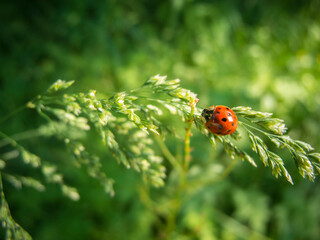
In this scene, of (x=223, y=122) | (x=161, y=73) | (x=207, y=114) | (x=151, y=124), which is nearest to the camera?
(x=151, y=124)

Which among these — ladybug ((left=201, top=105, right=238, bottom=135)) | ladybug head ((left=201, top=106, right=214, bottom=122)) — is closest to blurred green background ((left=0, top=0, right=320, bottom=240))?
ladybug head ((left=201, top=106, right=214, bottom=122))

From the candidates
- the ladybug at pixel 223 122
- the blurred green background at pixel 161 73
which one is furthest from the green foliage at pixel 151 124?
the blurred green background at pixel 161 73

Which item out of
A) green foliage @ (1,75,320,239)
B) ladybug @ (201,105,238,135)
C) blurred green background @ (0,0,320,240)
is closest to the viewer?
green foliage @ (1,75,320,239)

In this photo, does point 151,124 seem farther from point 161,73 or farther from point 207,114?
point 161,73

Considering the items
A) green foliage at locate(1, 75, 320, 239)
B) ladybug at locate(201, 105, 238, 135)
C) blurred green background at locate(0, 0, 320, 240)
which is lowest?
green foliage at locate(1, 75, 320, 239)

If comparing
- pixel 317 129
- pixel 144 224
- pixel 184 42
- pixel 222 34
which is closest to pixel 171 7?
pixel 184 42

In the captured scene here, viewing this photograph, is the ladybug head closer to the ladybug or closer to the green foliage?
the ladybug

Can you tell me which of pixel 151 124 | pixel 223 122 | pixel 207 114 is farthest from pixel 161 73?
pixel 151 124

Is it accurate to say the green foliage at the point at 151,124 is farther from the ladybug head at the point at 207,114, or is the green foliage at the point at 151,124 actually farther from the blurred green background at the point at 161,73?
the blurred green background at the point at 161,73

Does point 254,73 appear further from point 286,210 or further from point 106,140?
point 106,140
